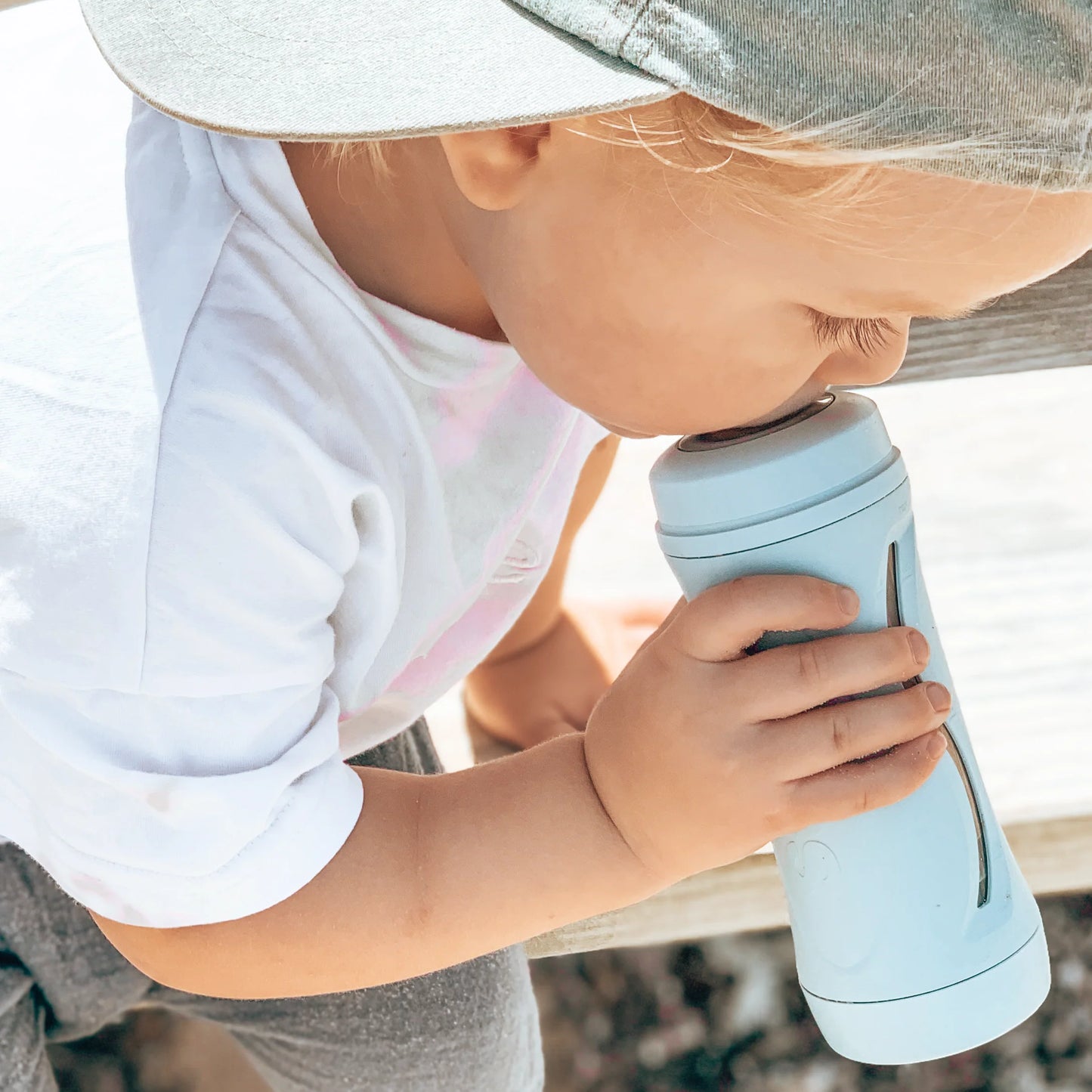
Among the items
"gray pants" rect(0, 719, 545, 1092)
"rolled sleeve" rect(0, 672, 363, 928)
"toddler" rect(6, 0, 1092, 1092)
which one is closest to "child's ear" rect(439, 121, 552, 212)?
"toddler" rect(6, 0, 1092, 1092)

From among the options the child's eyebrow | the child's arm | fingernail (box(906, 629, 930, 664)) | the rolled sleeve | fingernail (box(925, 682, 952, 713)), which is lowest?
the child's arm

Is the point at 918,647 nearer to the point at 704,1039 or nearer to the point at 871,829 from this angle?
the point at 871,829

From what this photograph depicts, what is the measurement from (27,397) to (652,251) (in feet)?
0.95

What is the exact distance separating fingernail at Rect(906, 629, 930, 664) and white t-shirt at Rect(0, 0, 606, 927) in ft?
0.88

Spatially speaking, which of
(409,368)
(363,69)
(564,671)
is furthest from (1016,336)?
(363,69)

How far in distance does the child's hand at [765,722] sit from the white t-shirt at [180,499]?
0.51ft

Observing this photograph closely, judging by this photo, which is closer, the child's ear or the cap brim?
the cap brim

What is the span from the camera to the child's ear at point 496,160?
1.88 ft

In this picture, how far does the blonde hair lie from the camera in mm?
458

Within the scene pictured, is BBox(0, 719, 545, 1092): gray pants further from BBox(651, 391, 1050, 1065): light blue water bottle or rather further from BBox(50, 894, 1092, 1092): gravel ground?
BBox(50, 894, 1092, 1092): gravel ground

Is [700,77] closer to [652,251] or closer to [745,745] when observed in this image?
[652,251]

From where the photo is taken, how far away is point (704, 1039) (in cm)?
135

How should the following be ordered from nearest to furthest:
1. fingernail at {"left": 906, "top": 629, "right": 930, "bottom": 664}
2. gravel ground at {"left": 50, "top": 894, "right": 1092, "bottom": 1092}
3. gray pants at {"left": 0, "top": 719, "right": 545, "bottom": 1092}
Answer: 1. fingernail at {"left": 906, "top": 629, "right": 930, "bottom": 664}
2. gray pants at {"left": 0, "top": 719, "right": 545, "bottom": 1092}
3. gravel ground at {"left": 50, "top": 894, "right": 1092, "bottom": 1092}

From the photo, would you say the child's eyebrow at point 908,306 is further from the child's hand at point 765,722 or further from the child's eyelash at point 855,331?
the child's hand at point 765,722
